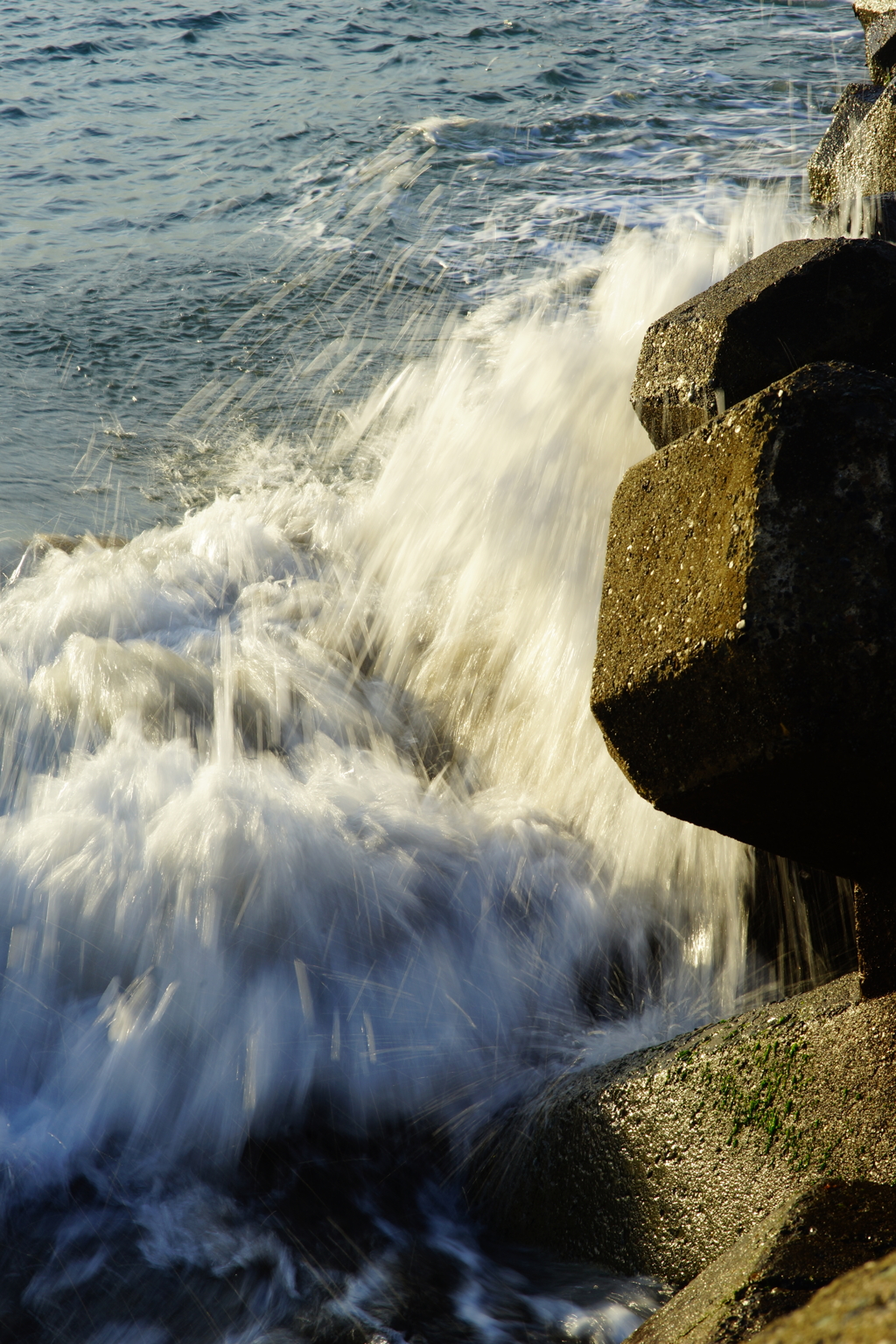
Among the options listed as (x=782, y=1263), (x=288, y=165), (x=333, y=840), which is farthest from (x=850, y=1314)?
(x=288, y=165)

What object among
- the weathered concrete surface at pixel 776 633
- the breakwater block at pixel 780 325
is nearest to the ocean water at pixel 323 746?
the weathered concrete surface at pixel 776 633

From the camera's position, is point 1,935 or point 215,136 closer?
point 1,935

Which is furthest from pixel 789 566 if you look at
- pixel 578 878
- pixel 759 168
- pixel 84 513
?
pixel 759 168

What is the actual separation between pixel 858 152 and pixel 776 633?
6.05 m

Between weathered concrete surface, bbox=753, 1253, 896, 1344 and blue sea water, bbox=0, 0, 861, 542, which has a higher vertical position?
blue sea water, bbox=0, 0, 861, 542

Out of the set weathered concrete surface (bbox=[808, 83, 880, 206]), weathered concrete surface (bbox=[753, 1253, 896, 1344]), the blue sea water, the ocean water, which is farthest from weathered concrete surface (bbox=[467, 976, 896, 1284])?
weathered concrete surface (bbox=[808, 83, 880, 206])

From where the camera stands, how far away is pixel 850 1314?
86 centimetres

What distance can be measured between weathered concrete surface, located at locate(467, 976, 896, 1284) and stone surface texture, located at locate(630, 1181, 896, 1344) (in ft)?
0.44

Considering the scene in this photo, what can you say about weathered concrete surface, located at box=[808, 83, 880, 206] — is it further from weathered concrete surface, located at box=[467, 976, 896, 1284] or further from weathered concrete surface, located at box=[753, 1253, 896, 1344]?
weathered concrete surface, located at box=[753, 1253, 896, 1344]

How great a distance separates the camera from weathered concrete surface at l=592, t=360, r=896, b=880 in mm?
1427

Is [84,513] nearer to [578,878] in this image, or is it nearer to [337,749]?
[337,749]

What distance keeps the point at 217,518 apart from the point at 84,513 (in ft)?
2.49

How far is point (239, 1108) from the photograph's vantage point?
2309mm

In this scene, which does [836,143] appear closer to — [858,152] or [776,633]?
[858,152]
